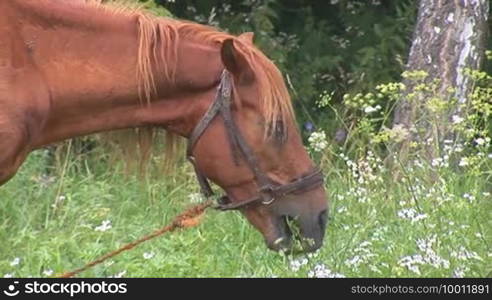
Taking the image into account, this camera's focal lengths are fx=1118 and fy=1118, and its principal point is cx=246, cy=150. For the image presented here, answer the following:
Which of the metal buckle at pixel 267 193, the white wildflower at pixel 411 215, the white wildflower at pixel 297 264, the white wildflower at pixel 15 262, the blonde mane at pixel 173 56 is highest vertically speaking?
the blonde mane at pixel 173 56

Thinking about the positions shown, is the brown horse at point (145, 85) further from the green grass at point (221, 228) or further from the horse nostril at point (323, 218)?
the green grass at point (221, 228)

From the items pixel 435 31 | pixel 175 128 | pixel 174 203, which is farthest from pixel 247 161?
pixel 435 31

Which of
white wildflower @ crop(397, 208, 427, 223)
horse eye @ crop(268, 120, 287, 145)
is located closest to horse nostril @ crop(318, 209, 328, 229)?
horse eye @ crop(268, 120, 287, 145)

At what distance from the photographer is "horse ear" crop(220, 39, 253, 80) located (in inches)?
156

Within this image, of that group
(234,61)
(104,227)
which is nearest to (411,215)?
(234,61)

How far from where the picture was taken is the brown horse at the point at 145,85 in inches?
155

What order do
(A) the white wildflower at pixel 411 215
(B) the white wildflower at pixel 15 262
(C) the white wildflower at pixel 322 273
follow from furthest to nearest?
(B) the white wildflower at pixel 15 262, (A) the white wildflower at pixel 411 215, (C) the white wildflower at pixel 322 273

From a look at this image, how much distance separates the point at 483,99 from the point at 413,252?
2.79 ft

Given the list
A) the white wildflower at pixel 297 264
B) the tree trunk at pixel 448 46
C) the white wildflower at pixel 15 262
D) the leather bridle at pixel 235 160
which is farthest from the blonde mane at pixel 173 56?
the tree trunk at pixel 448 46

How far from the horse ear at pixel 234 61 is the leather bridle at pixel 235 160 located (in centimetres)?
3

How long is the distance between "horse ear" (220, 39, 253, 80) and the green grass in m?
0.86

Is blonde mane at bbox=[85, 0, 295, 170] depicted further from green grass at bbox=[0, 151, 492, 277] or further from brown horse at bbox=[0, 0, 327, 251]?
green grass at bbox=[0, 151, 492, 277]

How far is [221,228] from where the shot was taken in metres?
5.68

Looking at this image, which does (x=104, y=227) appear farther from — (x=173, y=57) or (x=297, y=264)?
(x=173, y=57)
